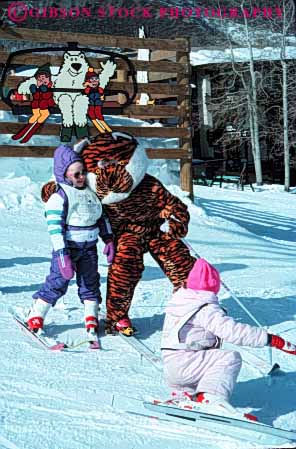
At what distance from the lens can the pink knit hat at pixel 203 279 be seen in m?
3.49

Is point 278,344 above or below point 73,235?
below

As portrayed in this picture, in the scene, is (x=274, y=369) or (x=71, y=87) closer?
(x=274, y=369)

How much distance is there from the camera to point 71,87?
9609mm

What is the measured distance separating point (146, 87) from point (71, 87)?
1298 millimetres

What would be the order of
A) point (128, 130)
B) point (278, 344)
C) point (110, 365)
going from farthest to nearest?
point (128, 130) < point (110, 365) < point (278, 344)

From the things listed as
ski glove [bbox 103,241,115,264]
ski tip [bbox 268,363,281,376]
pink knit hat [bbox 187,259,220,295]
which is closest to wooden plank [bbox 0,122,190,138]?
ski glove [bbox 103,241,115,264]

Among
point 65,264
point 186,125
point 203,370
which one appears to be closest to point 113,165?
point 65,264

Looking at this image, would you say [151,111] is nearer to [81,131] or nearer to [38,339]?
[81,131]

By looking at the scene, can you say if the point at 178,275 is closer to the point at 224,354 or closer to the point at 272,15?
the point at 224,354

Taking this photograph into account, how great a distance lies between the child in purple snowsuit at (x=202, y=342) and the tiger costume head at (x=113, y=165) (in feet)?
4.21

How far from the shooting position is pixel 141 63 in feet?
33.7

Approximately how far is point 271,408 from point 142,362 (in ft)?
3.09

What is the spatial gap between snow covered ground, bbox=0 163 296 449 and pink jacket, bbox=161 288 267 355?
1.23 ft

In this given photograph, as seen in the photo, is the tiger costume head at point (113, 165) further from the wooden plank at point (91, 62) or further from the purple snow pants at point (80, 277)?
the wooden plank at point (91, 62)
